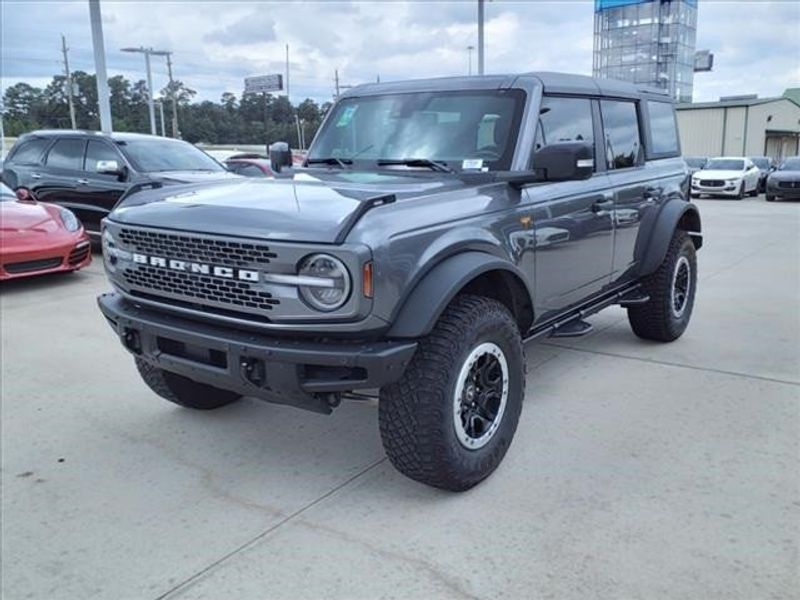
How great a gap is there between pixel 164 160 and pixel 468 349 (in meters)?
7.93

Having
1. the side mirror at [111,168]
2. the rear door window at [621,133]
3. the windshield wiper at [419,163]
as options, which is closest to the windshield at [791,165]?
the rear door window at [621,133]

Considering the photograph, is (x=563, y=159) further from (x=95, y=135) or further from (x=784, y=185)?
(x=784, y=185)

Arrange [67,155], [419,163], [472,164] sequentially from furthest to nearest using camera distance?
[67,155] → [419,163] → [472,164]

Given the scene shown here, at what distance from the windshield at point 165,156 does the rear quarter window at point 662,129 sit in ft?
20.9

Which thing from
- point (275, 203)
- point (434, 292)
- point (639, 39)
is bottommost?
point (434, 292)

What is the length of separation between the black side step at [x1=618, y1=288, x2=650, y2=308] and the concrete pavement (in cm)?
39

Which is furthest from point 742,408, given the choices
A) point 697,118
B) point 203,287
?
point 697,118

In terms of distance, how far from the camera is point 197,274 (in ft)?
9.42

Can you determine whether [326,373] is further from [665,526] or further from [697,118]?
[697,118]

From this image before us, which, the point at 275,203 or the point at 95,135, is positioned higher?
the point at 95,135

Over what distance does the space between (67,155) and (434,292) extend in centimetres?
907

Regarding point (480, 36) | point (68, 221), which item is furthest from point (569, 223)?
point (480, 36)

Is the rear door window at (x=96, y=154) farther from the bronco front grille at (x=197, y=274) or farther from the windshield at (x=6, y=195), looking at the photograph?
the bronco front grille at (x=197, y=274)

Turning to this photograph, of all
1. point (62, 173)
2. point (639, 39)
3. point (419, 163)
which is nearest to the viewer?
point (419, 163)
